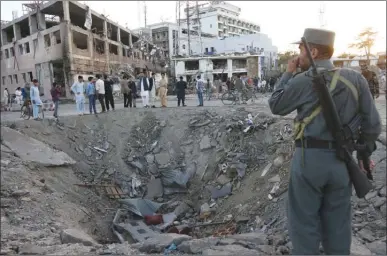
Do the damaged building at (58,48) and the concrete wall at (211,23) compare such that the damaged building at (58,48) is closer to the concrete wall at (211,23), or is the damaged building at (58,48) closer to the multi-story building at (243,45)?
the multi-story building at (243,45)

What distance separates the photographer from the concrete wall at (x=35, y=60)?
90.3 ft

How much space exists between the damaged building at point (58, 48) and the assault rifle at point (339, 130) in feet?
88.0

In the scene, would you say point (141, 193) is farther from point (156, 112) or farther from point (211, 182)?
point (156, 112)

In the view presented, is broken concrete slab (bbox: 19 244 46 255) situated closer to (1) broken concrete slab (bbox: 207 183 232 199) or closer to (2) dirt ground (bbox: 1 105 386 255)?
(2) dirt ground (bbox: 1 105 386 255)

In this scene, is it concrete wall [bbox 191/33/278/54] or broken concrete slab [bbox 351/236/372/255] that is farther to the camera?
concrete wall [bbox 191/33/278/54]

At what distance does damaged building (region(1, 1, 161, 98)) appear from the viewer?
26.9 metres

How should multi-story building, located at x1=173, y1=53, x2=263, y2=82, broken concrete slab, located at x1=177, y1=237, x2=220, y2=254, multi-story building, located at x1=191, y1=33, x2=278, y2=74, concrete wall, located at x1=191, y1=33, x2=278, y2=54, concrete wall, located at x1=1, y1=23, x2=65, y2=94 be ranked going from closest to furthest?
broken concrete slab, located at x1=177, y1=237, x2=220, y2=254
concrete wall, located at x1=1, y1=23, x2=65, y2=94
multi-story building, located at x1=173, y1=53, x2=263, y2=82
multi-story building, located at x1=191, y1=33, x2=278, y2=74
concrete wall, located at x1=191, y1=33, x2=278, y2=54

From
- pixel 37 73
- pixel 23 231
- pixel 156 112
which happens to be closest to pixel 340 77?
pixel 23 231

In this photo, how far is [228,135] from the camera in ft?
33.8

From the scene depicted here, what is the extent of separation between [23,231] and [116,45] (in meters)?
34.3

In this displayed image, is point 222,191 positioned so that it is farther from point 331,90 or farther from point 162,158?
point 331,90

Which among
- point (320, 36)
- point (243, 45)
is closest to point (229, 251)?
point (320, 36)

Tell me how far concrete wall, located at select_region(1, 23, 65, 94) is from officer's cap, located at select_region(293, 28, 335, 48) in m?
27.6

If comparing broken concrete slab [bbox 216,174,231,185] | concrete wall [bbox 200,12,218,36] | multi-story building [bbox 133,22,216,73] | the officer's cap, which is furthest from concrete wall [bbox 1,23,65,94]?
concrete wall [bbox 200,12,218,36]
